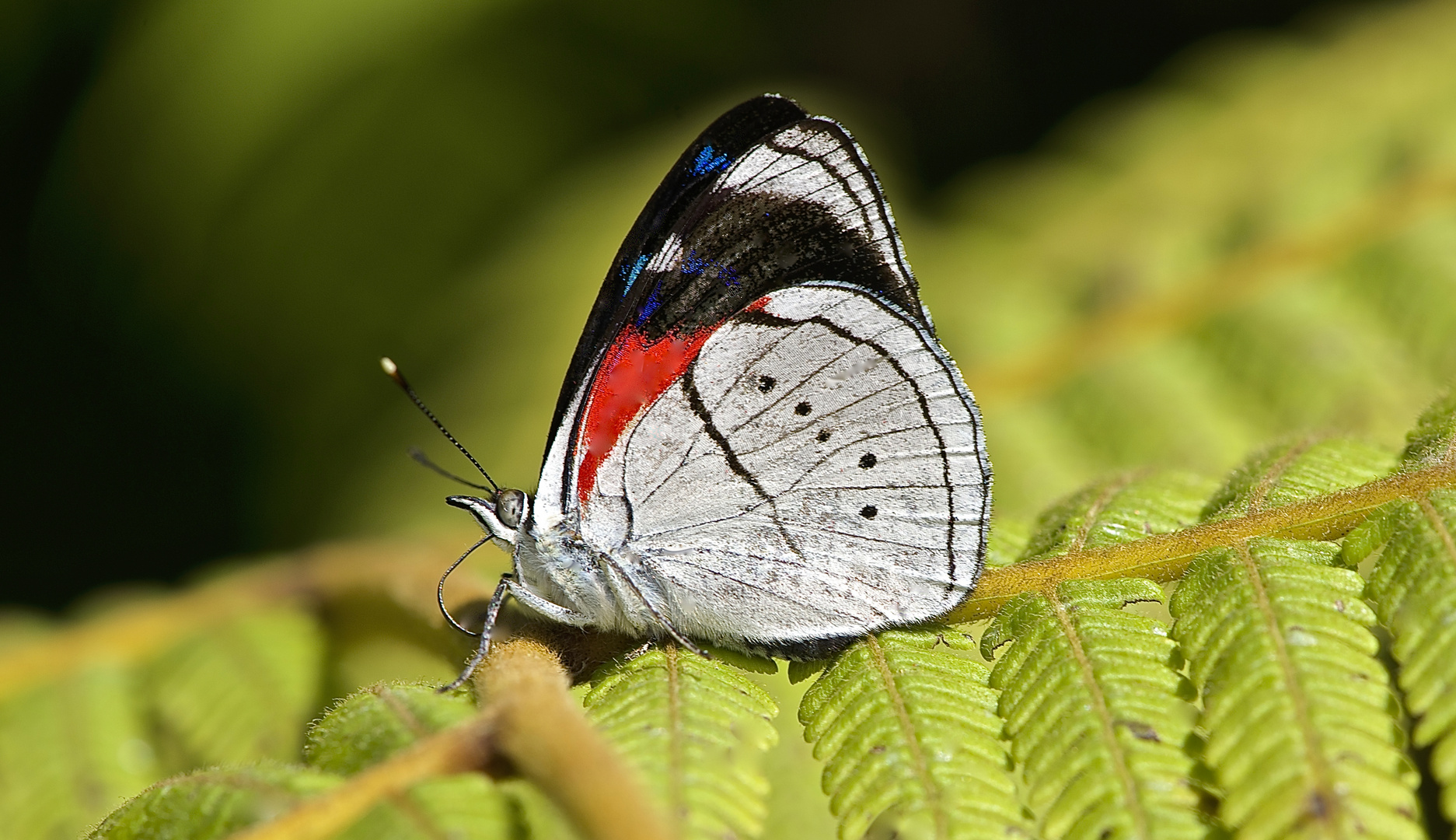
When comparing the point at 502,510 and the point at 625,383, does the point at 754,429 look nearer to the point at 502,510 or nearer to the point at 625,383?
the point at 625,383

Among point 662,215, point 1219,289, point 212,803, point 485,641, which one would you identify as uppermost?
point 1219,289

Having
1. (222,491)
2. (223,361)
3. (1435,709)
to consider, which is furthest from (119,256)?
(1435,709)

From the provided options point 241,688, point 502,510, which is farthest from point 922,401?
point 241,688

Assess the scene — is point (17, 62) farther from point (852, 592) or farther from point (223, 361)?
point (852, 592)

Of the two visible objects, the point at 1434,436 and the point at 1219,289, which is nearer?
the point at 1434,436

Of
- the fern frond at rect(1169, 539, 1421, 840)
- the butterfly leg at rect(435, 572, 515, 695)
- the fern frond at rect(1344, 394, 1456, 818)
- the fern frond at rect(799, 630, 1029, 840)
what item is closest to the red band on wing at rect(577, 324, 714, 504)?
the butterfly leg at rect(435, 572, 515, 695)

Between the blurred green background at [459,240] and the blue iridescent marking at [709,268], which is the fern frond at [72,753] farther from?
the blue iridescent marking at [709,268]

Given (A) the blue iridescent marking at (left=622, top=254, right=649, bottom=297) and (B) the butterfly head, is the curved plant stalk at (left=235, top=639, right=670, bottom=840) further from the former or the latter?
(A) the blue iridescent marking at (left=622, top=254, right=649, bottom=297)
